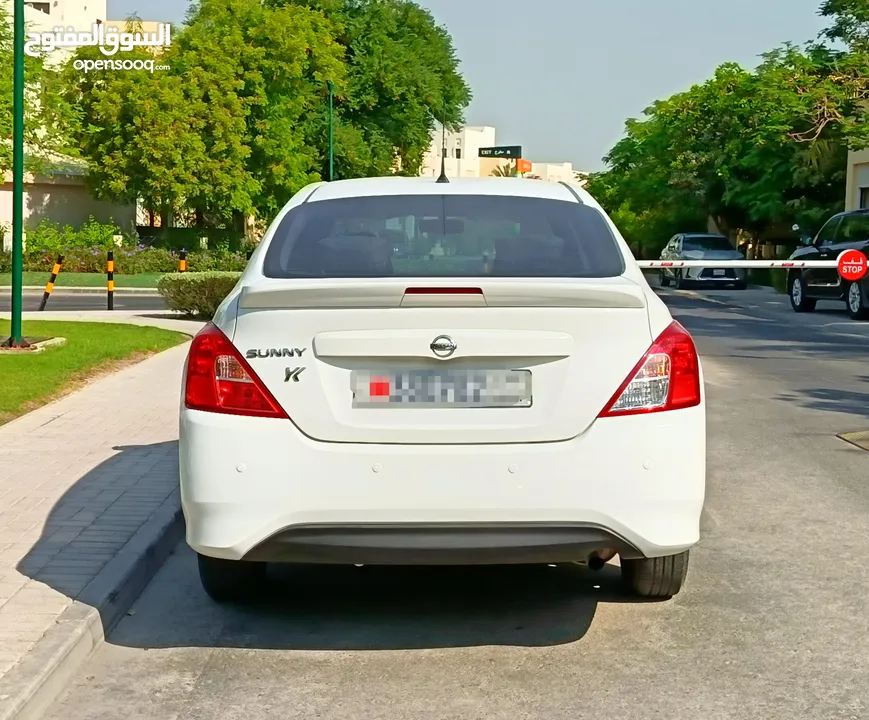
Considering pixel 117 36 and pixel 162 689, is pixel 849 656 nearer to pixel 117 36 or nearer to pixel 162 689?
pixel 162 689

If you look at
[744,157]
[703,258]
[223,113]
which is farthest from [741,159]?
[223,113]

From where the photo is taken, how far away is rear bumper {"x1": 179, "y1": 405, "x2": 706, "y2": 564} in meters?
4.66

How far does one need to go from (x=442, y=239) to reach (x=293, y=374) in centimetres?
124

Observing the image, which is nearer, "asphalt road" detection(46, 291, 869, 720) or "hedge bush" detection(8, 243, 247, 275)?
"asphalt road" detection(46, 291, 869, 720)

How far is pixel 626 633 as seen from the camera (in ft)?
17.2

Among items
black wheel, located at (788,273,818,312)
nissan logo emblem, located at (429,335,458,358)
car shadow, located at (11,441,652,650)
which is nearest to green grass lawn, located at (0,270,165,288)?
black wheel, located at (788,273,818,312)

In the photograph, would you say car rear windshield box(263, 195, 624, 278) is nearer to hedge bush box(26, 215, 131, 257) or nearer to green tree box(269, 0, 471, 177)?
hedge bush box(26, 215, 131, 257)

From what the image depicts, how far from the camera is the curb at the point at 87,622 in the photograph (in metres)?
4.30

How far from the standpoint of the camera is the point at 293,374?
472cm

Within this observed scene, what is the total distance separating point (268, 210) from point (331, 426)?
48.8 m

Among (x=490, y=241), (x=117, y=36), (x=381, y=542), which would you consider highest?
(x=117, y=36)

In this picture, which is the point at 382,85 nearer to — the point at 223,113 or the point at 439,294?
the point at 223,113

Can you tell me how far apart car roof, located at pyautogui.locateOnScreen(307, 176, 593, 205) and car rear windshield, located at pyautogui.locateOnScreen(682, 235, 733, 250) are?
115 ft

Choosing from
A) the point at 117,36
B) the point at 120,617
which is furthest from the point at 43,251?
the point at 120,617
